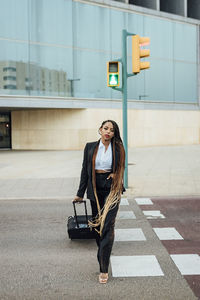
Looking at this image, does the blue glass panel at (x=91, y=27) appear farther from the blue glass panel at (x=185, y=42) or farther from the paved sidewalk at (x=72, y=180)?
the paved sidewalk at (x=72, y=180)

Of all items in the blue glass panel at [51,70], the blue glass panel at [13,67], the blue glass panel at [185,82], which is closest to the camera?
the blue glass panel at [13,67]

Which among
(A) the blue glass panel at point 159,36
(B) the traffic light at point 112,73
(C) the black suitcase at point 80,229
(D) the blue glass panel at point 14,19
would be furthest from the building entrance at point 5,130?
(C) the black suitcase at point 80,229

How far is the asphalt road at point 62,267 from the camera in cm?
392

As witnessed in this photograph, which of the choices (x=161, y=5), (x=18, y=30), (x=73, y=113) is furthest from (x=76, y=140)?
(x=161, y=5)

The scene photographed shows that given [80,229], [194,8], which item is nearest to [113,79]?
[80,229]

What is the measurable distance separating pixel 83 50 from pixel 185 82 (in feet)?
30.6

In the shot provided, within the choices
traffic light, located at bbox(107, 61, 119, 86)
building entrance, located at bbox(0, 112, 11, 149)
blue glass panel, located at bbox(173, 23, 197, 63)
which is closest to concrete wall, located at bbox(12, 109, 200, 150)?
building entrance, located at bbox(0, 112, 11, 149)

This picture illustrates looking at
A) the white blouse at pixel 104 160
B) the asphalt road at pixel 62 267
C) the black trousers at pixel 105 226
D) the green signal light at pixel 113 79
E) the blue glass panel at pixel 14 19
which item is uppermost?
the blue glass panel at pixel 14 19

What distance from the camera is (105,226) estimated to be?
169 inches

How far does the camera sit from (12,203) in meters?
9.12

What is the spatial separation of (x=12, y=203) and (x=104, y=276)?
17.6 feet

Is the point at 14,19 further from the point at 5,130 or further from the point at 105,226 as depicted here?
the point at 105,226

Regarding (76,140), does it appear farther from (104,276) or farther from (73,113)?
(104,276)

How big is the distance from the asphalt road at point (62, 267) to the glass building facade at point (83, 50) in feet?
59.7
